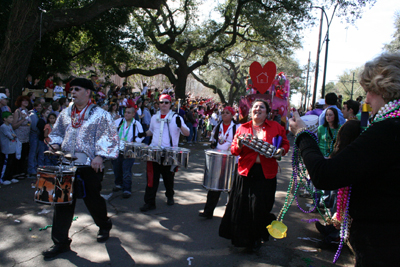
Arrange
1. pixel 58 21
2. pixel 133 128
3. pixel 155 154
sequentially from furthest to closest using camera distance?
pixel 58 21 → pixel 133 128 → pixel 155 154

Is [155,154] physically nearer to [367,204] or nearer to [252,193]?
[252,193]

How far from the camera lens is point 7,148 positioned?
691 cm

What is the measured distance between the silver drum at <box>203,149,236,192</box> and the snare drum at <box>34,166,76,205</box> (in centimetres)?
224

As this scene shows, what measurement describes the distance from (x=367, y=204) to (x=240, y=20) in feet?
76.2

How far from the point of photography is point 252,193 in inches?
155

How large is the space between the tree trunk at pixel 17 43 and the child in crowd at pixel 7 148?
3.21m

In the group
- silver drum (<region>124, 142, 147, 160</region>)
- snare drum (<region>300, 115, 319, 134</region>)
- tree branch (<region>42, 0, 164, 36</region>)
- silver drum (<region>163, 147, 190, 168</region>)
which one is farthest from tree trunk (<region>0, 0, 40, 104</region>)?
snare drum (<region>300, 115, 319, 134</region>)

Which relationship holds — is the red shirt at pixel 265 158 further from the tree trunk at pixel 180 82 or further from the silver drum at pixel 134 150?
the tree trunk at pixel 180 82

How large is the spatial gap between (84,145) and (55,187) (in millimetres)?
588

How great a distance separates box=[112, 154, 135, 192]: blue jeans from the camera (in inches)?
247

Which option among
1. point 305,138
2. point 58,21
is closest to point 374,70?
point 305,138

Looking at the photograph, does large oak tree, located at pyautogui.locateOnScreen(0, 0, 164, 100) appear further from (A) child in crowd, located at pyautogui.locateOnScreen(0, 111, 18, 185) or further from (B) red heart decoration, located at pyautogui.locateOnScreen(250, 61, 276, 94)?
(B) red heart decoration, located at pyautogui.locateOnScreen(250, 61, 276, 94)

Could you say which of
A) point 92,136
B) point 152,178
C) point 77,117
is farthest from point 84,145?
point 152,178

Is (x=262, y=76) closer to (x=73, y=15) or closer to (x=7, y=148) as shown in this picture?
(x=7, y=148)
